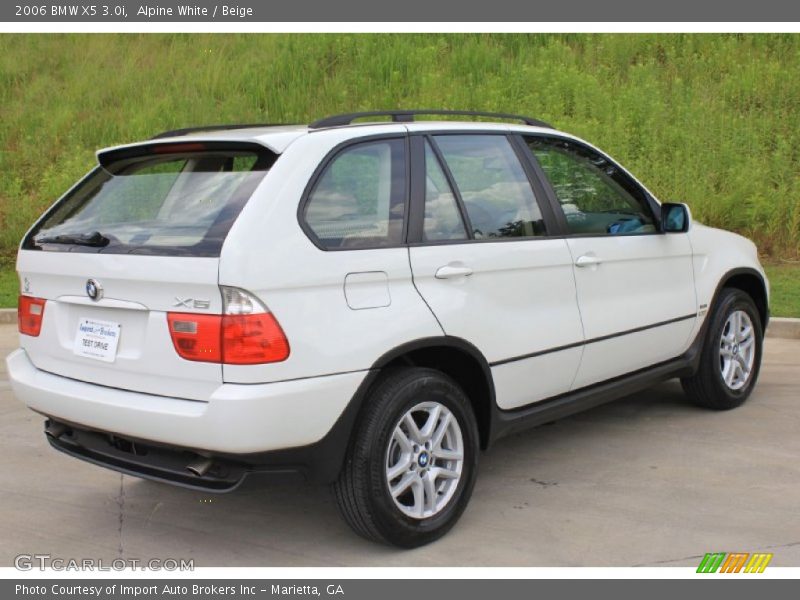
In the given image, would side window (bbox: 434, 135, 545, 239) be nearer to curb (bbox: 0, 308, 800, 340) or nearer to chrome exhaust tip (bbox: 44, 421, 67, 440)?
chrome exhaust tip (bbox: 44, 421, 67, 440)

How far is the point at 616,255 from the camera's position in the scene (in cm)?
496

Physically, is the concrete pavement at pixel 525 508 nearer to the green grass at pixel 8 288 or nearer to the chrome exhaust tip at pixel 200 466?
the chrome exhaust tip at pixel 200 466

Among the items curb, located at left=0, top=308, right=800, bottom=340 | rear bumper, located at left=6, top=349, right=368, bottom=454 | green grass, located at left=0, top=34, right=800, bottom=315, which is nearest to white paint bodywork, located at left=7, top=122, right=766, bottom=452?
rear bumper, located at left=6, top=349, right=368, bottom=454

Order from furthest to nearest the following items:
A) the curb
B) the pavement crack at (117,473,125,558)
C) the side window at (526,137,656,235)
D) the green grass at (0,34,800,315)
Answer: the green grass at (0,34,800,315), the curb, the side window at (526,137,656,235), the pavement crack at (117,473,125,558)

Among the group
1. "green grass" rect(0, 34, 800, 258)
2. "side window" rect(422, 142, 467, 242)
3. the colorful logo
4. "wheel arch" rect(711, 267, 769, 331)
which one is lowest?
the colorful logo

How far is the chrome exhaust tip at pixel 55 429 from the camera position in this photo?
4113 mm

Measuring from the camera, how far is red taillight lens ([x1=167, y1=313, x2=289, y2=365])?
3371 millimetres

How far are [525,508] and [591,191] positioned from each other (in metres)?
1.79

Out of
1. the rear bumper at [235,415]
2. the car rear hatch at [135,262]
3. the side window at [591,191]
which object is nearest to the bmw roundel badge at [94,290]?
the car rear hatch at [135,262]

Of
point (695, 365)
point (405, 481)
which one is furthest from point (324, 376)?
point (695, 365)

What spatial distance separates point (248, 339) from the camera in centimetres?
337

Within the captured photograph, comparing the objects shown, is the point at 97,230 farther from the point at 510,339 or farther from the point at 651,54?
the point at 651,54

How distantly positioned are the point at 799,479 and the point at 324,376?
2652 millimetres

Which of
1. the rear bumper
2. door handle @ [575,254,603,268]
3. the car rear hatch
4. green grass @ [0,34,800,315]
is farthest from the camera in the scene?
green grass @ [0,34,800,315]
